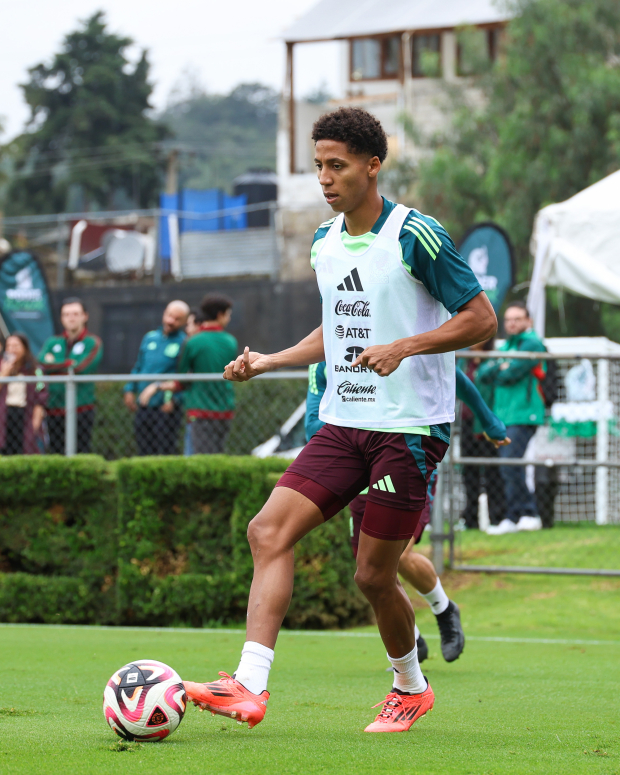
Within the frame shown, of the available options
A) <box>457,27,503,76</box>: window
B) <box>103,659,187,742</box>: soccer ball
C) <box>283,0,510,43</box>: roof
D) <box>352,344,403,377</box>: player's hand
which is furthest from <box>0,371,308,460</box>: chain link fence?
<box>283,0,510,43</box>: roof

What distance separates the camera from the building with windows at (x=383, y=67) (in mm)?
28859

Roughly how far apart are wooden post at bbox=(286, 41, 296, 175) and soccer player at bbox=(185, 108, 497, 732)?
2590 cm

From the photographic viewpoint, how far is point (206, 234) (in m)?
23.5

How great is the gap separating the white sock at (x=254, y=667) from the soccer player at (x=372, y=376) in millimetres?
63

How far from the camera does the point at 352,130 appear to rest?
3.94 meters

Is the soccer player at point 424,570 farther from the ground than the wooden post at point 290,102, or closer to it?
closer to it

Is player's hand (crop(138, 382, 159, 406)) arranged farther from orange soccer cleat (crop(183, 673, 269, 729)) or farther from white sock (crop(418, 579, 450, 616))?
orange soccer cleat (crop(183, 673, 269, 729))

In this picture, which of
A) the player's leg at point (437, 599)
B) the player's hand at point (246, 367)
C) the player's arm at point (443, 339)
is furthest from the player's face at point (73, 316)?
the player's arm at point (443, 339)

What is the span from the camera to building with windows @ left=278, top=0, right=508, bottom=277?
94.7 ft

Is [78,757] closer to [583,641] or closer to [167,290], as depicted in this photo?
[583,641]

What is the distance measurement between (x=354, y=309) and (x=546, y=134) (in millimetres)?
21578

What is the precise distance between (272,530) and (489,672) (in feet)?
8.78

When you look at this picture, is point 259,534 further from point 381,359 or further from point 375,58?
point 375,58

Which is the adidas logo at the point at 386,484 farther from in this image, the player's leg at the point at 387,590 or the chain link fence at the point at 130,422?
the chain link fence at the point at 130,422
